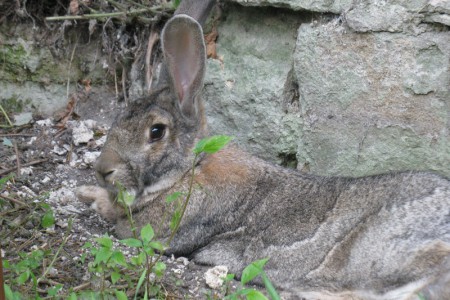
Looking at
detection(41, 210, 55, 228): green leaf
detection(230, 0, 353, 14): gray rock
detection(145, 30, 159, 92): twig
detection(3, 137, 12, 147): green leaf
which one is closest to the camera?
detection(41, 210, 55, 228): green leaf

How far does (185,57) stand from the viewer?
4879 millimetres

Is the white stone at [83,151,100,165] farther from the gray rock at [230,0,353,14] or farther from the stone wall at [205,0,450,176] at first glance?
the gray rock at [230,0,353,14]

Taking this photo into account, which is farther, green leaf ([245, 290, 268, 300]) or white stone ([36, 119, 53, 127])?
white stone ([36, 119, 53, 127])

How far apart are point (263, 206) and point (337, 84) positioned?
→ 1130mm

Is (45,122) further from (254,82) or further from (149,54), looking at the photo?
(254,82)

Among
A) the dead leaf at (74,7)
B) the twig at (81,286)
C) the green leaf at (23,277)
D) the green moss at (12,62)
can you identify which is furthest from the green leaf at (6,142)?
the green leaf at (23,277)

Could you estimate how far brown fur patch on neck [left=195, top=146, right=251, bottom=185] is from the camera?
4.98 meters

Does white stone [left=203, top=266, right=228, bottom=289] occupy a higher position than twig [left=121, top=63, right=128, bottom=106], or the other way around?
twig [left=121, top=63, right=128, bottom=106]

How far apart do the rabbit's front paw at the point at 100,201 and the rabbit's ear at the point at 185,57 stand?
2.71 ft

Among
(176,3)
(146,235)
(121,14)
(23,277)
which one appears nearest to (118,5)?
(121,14)

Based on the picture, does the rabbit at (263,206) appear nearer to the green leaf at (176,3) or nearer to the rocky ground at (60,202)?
the rocky ground at (60,202)

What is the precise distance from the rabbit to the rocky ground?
0.27 metres

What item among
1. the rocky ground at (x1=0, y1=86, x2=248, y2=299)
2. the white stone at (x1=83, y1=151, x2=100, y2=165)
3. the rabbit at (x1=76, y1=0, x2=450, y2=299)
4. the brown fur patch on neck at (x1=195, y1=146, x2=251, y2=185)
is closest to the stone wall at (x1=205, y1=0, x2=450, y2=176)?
the rabbit at (x1=76, y1=0, x2=450, y2=299)

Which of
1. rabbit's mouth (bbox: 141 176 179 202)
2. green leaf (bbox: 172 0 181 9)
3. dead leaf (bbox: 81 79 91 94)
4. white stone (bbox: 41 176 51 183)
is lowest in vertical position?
white stone (bbox: 41 176 51 183)
